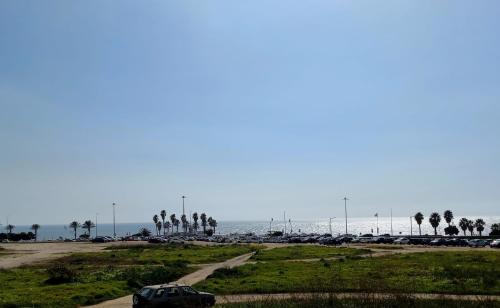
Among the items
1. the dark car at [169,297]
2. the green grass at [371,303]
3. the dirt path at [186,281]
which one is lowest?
the dirt path at [186,281]

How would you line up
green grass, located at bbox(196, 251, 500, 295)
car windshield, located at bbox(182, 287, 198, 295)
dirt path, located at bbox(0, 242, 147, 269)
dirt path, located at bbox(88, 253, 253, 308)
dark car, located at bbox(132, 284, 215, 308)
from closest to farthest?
dark car, located at bbox(132, 284, 215, 308)
car windshield, located at bbox(182, 287, 198, 295)
dirt path, located at bbox(88, 253, 253, 308)
green grass, located at bbox(196, 251, 500, 295)
dirt path, located at bbox(0, 242, 147, 269)

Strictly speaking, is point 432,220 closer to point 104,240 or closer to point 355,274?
point 104,240

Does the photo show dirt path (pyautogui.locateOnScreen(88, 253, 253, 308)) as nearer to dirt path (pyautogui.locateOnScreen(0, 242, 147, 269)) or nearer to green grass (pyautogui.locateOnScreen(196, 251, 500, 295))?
green grass (pyautogui.locateOnScreen(196, 251, 500, 295))

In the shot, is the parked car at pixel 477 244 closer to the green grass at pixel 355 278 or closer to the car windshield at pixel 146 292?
the green grass at pixel 355 278

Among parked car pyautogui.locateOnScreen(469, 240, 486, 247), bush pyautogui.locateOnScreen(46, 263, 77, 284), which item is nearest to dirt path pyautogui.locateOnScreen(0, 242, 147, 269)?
bush pyautogui.locateOnScreen(46, 263, 77, 284)

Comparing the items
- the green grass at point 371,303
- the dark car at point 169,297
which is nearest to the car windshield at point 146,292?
the dark car at point 169,297

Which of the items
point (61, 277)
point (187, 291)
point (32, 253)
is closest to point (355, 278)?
point (187, 291)

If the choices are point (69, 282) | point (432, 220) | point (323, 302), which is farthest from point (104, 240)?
point (323, 302)

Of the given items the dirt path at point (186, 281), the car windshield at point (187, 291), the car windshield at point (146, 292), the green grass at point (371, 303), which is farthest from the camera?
the dirt path at point (186, 281)

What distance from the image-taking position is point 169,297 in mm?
28078

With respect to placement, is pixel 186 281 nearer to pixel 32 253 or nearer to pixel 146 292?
pixel 146 292

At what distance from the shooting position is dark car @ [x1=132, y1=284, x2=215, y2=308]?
27.6 metres

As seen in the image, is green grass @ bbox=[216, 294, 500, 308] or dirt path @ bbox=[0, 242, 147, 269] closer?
green grass @ bbox=[216, 294, 500, 308]

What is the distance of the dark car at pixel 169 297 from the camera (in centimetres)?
2756
